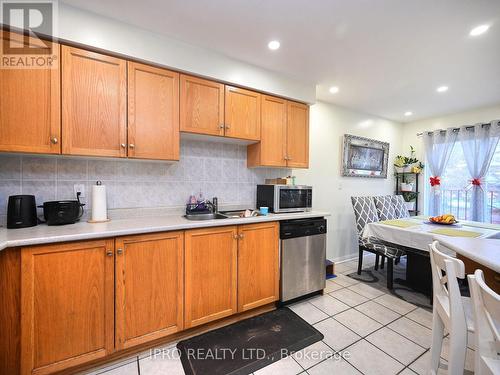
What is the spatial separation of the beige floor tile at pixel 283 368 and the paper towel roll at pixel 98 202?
65.8 inches

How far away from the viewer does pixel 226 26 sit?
5.76 feet

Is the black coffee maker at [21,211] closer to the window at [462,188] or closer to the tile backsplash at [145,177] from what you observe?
the tile backsplash at [145,177]

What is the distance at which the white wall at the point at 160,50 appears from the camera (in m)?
1.58

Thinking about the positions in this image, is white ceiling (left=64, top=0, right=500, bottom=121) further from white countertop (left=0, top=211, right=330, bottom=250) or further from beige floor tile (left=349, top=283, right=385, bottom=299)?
beige floor tile (left=349, top=283, right=385, bottom=299)

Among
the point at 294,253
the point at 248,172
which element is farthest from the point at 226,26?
the point at 294,253

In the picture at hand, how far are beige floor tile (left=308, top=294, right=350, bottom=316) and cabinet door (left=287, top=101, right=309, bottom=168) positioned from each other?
153 cm

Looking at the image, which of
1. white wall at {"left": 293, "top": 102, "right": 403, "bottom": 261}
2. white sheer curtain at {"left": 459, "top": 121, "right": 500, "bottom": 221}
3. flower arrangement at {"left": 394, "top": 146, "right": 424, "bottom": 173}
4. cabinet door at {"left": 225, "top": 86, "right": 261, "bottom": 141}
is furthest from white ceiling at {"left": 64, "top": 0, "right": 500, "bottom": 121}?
flower arrangement at {"left": 394, "top": 146, "right": 424, "bottom": 173}

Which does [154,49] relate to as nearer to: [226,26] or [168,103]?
[168,103]

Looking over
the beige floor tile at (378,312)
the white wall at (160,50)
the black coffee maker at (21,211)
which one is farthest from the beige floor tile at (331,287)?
the black coffee maker at (21,211)

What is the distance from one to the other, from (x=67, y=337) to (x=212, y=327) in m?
1.03

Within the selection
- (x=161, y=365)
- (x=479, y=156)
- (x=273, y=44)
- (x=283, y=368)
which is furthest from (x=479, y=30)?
(x=161, y=365)

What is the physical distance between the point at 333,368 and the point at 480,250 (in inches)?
46.6

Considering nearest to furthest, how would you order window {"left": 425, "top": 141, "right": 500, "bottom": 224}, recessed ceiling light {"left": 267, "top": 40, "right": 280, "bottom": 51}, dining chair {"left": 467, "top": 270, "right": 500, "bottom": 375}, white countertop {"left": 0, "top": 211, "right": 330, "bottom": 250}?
1. dining chair {"left": 467, "top": 270, "right": 500, "bottom": 375}
2. white countertop {"left": 0, "top": 211, "right": 330, "bottom": 250}
3. recessed ceiling light {"left": 267, "top": 40, "right": 280, "bottom": 51}
4. window {"left": 425, "top": 141, "right": 500, "bottom": 224}

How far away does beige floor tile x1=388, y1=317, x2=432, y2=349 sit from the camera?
1775mm
